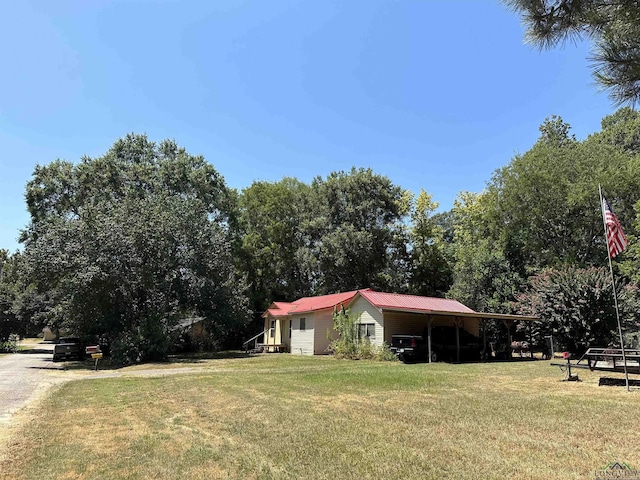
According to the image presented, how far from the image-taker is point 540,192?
2966cm

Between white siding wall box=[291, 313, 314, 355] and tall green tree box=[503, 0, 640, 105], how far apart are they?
22.3 meters

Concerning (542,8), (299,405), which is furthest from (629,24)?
(299,405)

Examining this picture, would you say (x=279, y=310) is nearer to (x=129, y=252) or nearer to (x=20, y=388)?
(x=129, y=252)

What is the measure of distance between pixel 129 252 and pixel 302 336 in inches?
461

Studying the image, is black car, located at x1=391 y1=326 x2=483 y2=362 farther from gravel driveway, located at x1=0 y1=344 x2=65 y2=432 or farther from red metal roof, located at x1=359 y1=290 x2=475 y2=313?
gravel driveway, located at x1=0 y1=344 x2=65 y2=432

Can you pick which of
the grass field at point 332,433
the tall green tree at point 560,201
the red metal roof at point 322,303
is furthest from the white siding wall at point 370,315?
the tall green tree at point 560,201

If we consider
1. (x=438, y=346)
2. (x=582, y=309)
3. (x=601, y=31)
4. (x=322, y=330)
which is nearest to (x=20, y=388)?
(x=601, y=31)

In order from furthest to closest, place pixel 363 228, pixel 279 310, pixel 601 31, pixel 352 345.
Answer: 1. pixel 363 228
2. pixel 279 310
3. pixel 352 345
4. pixel 601 31

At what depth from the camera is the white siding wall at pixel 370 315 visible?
21484mm

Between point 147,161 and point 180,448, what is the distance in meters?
33.1

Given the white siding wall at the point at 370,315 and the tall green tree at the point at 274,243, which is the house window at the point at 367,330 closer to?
the white siding wall at the point at 370,315

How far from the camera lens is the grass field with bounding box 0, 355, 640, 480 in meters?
4.84

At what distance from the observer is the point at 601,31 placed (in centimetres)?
605

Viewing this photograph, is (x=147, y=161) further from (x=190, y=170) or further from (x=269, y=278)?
(x=269, y=278)
